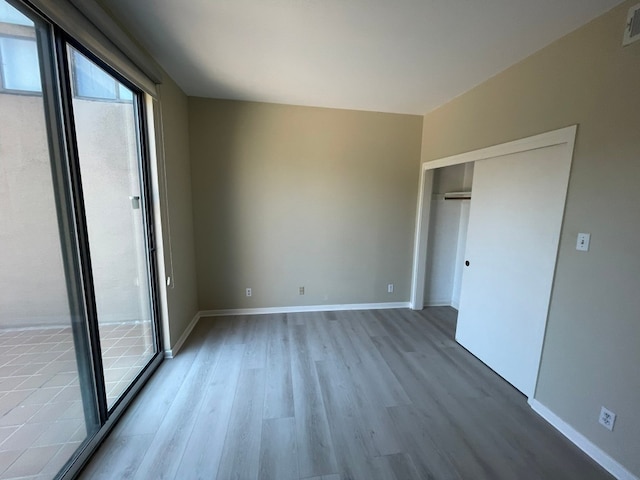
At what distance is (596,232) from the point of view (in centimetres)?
154

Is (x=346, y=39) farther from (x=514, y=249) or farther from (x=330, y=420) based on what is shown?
(x=330, y=420)

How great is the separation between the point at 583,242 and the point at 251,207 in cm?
304

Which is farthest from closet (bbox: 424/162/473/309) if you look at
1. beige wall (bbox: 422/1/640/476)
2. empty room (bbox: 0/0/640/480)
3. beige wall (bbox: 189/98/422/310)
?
beige wall (bbox: 422/1/640/476)

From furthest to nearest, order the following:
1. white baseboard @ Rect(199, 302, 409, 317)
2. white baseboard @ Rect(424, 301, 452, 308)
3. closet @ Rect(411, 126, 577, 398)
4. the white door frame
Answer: white baseboard @ Rect(424, 301, 452, 308) → white baseboard @ Rect(199, 302, 409, 317) → the white door frame → closet @ Rect(411, 126, 577, 398)

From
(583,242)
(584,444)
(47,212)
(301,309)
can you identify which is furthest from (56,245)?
(584,444)

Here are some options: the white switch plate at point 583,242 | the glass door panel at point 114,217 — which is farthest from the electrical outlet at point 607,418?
the glass door panel at point 114,217

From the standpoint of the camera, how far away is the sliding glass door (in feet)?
3.46

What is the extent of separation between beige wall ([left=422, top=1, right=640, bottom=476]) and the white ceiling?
25 cm

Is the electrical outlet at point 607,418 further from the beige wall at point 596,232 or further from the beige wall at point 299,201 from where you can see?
the beige wall at point 299,201

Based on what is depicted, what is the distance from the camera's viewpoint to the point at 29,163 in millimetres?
1127

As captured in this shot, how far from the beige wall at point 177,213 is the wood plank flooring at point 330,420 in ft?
1.44

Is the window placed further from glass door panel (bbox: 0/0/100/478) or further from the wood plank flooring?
the wood plank flooring

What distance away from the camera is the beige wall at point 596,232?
1.38 metres

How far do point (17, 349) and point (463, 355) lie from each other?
3.26m
